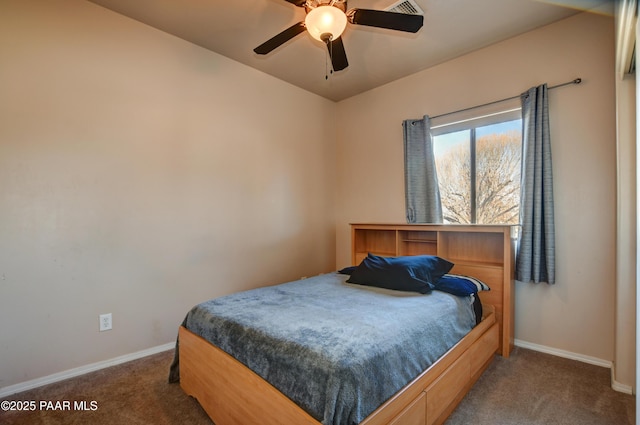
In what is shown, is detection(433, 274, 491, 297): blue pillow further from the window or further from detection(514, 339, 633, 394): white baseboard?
the window

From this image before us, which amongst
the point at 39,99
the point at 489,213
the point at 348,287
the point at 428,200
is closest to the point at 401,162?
the point at 428,200

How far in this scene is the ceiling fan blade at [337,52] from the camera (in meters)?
1.87

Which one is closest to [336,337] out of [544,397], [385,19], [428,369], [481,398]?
[428,369]

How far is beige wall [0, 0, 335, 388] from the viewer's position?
1970 mm

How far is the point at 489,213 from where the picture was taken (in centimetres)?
284

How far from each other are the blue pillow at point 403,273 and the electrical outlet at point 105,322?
189 cm

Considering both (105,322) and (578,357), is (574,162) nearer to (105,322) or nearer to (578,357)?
(578,357)

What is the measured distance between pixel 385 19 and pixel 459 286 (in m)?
1.80

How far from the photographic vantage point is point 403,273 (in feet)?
7.23

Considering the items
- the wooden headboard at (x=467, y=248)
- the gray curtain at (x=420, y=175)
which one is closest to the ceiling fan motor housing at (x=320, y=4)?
the gray curtain at (x=420, y=175)

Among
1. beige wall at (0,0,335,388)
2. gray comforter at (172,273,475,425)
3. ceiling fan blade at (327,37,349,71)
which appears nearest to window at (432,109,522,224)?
gray comforter at (172,273,475,425)

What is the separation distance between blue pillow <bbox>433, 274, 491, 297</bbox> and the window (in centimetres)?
83

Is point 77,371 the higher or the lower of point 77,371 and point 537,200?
the lower

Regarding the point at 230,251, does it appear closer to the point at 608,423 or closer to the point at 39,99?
the point at 39,99
